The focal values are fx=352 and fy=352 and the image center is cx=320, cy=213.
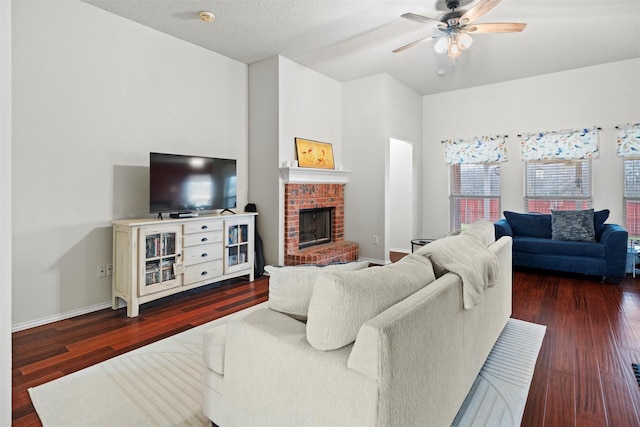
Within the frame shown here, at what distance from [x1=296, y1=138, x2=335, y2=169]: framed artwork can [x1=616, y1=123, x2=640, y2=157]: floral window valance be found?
3898mm

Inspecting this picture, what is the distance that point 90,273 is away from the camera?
129 inches

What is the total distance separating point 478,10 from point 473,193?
12.1 ft

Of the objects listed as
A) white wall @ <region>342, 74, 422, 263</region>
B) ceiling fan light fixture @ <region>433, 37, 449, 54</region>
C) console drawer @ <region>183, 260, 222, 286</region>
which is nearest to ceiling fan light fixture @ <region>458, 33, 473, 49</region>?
ceiling fan light fixture @ <region>433, 37, 449, 54</region>

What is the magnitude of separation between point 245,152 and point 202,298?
2.04 meters

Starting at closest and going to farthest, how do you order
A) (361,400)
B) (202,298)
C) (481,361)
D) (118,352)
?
(361,400) < (481,361) < (118,352) < (202,298)

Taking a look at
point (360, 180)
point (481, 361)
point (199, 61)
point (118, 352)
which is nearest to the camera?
point (481, 361)

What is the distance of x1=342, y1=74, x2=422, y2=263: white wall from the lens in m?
5.23

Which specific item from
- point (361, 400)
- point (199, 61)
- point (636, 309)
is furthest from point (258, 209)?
point (636, 309)

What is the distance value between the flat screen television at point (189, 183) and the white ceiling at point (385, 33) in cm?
136

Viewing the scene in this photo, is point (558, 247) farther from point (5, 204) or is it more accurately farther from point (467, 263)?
point (5, 204)

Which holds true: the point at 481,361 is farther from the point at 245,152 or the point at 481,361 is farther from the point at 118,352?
the point at 245,152

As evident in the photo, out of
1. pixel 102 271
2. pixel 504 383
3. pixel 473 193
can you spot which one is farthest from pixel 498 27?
pixel 102 271

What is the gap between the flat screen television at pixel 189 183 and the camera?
135 inches

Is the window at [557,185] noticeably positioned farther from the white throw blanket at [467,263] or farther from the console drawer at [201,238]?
the console drawer at [201,238]
